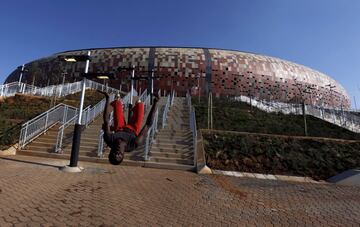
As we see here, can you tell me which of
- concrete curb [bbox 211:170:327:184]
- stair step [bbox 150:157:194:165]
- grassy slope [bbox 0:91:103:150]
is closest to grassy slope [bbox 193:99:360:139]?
stair step [bbox 150:157:194:165]

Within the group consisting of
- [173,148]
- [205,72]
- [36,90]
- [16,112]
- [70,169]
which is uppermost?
[205,72]

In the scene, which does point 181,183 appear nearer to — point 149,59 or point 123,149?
point 123,149

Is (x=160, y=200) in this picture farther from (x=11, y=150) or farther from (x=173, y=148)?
(x=11, y=150)

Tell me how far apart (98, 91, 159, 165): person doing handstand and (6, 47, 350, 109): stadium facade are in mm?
37777

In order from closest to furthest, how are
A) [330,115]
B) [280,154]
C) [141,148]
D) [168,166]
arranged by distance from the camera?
1. [168,166]
2. [280,154]
3. [141,148]
4. [330,115]

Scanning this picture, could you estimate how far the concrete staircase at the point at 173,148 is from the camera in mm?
10125

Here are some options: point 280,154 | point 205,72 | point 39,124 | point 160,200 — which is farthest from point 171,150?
point 205,72

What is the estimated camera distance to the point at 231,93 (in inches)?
1757

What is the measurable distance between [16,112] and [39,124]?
5.49m

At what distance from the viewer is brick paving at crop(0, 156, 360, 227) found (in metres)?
4.22

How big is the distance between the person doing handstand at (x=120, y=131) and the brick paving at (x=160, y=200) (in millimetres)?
1200

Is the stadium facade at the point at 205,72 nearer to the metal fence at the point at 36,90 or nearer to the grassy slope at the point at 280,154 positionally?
the metal fence at the point at 36,90

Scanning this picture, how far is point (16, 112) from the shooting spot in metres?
17.2

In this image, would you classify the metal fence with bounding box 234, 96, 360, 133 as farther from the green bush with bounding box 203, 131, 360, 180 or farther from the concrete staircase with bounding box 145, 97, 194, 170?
Answer: the concrete staircase with bounding box 145, 97, 194, 170
